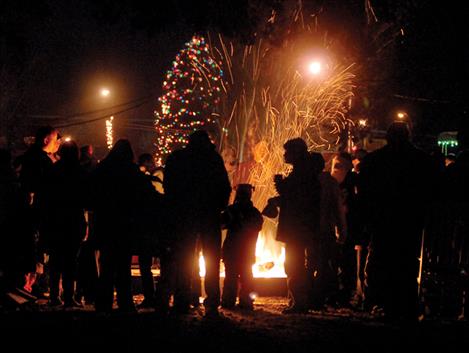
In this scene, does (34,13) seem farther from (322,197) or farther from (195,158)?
(322,197)

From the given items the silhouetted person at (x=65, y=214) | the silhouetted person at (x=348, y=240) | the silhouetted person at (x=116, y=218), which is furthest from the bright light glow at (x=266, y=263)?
the silhouetted person at (x=116, y=218)

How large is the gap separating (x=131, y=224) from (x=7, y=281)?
1.88 m

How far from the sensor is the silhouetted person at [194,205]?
9.82 m

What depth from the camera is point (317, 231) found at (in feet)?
34.1

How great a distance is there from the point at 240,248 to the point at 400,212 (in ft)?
7.77

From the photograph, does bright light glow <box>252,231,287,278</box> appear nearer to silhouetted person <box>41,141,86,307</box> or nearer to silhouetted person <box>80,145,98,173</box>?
silhouetted person <box>80,145,98,173</box>

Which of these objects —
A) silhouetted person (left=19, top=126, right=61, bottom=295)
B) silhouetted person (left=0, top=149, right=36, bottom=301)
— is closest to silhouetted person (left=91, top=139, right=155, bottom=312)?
silhouetted person (left=19, top=126, right=61, bottom=295)

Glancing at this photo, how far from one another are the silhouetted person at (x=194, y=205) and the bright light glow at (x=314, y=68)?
42.0 ft

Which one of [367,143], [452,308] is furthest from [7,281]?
[367,143]

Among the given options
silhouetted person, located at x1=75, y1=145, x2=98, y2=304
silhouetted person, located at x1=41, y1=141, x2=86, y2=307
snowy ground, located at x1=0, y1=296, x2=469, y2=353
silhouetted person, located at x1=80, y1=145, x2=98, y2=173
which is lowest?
snowy ground, located at x1=0, y1=296, x2=469, y2=353

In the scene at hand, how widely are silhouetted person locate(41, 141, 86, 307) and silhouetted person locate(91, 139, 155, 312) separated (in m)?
0.40

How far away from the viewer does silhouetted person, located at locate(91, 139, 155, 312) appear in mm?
9680

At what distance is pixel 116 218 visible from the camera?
9742 mm

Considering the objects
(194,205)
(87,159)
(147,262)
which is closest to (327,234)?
(194,205)
